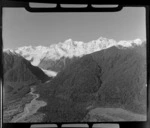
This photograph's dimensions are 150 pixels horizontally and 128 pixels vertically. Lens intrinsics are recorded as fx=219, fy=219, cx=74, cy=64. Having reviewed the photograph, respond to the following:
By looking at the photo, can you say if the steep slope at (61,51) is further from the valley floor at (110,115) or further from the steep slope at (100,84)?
the valley floor at (110,115)

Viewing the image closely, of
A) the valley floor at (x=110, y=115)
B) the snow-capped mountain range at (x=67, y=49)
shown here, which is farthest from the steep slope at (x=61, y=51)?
the valley floor at (x=110, y=115)

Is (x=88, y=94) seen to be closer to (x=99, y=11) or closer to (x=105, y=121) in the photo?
(x=105, y=121)

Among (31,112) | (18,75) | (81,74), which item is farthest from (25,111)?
(81,74)

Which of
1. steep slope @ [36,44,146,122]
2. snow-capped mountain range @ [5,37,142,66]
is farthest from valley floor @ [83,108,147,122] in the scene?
snow-capped mountain range @ [5,37,142,66]

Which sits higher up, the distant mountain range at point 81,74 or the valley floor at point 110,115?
the distant mountain range at point 81,74

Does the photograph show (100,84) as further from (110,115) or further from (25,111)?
(25,111)

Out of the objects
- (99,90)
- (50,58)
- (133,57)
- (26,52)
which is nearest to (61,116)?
(99,90)

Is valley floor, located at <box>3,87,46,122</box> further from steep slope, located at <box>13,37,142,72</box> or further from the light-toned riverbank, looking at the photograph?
steep slope, located at <box>13,37,142,72</box>
